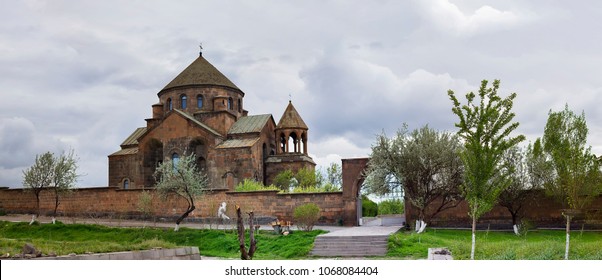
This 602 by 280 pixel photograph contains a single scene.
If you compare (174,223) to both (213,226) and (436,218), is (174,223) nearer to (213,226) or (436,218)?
(213,226)

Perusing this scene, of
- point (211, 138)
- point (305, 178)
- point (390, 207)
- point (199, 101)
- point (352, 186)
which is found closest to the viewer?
point (352, 186)

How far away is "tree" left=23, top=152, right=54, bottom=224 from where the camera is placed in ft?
102

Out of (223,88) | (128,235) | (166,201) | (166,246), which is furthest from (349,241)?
(223,88)

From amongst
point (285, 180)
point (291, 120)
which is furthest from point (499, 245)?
point (291, 120)

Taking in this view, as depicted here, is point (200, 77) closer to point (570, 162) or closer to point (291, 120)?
point (291, 120)

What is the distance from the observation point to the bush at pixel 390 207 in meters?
45.0

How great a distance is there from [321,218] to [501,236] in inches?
307

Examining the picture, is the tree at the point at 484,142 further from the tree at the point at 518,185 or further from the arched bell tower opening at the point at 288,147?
the arched bell tower opening at the point at 288,147

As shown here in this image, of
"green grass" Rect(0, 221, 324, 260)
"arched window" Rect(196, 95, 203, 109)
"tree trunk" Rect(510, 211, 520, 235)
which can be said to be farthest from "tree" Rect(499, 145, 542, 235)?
"arched window" Rect(196, 95, 203, 109)

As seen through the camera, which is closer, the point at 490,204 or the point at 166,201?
the point at 490,204

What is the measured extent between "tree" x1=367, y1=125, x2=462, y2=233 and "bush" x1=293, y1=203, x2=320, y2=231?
263 cm

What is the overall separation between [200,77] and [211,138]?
5.70 metres

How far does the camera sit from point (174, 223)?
2972cm

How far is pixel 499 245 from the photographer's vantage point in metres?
18.4
